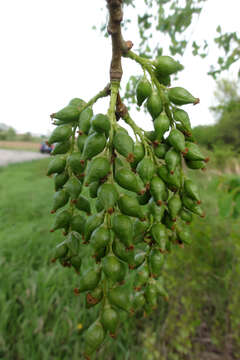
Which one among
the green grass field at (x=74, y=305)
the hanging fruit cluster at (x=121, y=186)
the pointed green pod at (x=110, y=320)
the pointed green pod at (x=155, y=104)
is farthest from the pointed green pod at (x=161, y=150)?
the green grass field at (x=74, y=305)

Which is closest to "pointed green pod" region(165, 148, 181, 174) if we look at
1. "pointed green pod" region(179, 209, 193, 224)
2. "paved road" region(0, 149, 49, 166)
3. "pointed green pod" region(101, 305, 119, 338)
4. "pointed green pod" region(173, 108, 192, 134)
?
"pointed green pod" region(173, 108, 192, 134)

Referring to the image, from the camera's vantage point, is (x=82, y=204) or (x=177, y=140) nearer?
(x=177, y=140)

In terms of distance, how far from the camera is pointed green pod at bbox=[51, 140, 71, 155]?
1020 mm

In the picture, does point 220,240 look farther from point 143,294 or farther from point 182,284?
point 143,294

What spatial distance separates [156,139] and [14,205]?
4.64 ft

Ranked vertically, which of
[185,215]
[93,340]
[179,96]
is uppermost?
[179,96]

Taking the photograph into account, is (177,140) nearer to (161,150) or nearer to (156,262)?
(161,150)

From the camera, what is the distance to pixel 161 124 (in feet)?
2.99

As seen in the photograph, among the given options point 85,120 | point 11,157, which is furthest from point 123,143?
point 11,157

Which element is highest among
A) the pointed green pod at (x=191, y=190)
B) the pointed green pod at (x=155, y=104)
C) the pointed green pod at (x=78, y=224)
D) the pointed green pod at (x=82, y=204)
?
the pointed green pod at (x=155, y=104)

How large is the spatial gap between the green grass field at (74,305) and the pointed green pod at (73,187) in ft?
3.65

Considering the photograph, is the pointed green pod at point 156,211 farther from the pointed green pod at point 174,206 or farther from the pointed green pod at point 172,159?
the pointed green pod at point 172,159

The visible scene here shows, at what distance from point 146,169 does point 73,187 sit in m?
0.29

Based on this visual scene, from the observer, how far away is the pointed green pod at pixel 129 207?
87cm
